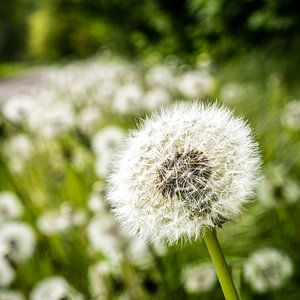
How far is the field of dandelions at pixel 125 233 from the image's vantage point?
218 cm

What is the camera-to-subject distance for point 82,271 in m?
2.64

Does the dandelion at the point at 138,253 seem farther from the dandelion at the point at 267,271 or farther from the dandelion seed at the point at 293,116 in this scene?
the dandelion seed at the point at 293,116

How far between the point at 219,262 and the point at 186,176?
199 mm

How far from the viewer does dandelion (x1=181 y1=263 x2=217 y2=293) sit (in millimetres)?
2223

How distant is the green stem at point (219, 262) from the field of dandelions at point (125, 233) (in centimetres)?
29

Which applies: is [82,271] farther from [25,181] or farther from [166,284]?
[25,181]

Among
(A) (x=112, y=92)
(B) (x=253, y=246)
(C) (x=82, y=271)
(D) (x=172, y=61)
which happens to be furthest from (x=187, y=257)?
(A) (x=112, y=92)

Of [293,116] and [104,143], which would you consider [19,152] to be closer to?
[104,143]

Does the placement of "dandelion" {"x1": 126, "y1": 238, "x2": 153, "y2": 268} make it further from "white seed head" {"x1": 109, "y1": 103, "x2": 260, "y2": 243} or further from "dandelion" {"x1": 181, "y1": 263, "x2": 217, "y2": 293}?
"white seed head" {"x1": 109, "y1": 103, "x2": 260, "y2": 243}

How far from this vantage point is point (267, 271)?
2.15m

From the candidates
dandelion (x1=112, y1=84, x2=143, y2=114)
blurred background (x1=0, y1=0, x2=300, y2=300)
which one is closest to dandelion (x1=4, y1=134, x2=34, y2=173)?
blurred background (x1=0, y1=0, x2=300, y2=300)

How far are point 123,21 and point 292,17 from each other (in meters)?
2.71

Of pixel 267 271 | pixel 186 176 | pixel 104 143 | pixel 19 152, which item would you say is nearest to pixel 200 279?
pixel 267 271

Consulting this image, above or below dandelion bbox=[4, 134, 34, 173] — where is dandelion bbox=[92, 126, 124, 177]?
below
